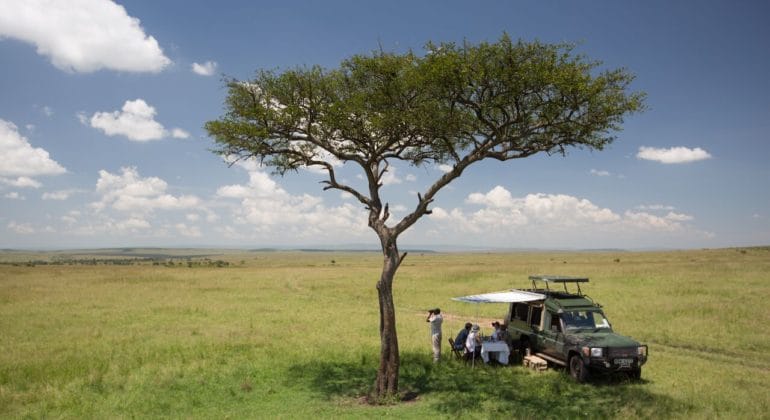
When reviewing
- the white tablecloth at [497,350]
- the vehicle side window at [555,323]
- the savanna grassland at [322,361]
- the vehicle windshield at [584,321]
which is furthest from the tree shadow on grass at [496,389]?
the vehicle windshield at [584,321]

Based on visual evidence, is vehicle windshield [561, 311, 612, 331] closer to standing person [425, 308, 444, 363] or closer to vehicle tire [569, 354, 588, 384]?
vehicle tire [569, 354, 588, 384]

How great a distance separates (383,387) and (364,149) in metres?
8.24

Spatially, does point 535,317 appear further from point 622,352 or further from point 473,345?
point 622,352

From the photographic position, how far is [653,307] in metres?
33.9

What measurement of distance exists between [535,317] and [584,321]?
6.69 feet

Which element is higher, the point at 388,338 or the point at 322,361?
the point at 388,338

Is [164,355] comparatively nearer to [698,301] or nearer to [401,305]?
[401,305]

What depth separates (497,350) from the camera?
64.4ft

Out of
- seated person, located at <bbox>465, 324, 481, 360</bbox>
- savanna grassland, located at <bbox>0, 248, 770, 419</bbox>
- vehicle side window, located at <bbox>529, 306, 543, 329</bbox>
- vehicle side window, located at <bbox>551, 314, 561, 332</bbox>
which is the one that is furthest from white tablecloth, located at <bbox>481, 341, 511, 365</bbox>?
vehicle side window, located at <bbox>551, 314, 561, 332</bbox>

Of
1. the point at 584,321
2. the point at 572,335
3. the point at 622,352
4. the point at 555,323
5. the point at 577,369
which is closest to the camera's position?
the point at 622,352

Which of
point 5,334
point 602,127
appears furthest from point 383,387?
point 5,334

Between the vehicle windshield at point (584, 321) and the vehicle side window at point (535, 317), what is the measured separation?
134cm

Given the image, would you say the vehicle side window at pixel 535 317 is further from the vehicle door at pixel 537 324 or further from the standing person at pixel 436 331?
the standing person at pixel 436 331

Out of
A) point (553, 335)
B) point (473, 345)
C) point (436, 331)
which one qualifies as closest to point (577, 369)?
point (553, 335)
